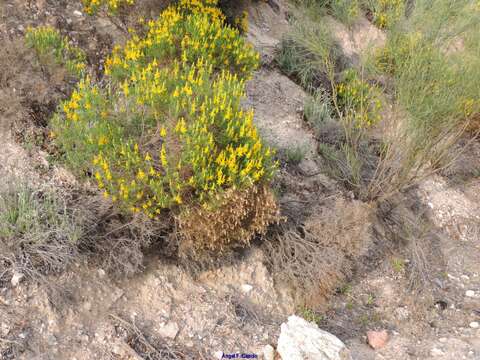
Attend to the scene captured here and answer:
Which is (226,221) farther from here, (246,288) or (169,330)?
(169,330)

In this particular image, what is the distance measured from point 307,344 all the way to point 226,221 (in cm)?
109

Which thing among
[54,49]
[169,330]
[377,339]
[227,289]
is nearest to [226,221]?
[227,289]

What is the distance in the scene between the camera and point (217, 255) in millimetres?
4023

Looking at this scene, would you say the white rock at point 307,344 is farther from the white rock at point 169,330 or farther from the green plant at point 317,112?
the green plant at point 317,112

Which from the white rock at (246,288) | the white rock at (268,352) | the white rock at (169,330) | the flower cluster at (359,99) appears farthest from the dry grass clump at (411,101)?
the white rock at (169,330)

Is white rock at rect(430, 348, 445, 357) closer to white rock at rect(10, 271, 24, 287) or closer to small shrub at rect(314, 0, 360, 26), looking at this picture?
white rock at rect(10, 271, 24, 287)

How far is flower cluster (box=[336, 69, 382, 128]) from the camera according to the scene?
5.81m

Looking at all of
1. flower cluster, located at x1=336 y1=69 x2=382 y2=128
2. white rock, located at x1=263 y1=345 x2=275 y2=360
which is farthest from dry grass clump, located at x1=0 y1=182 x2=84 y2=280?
flower cluster, located at x1=336 y1=69 x2=382 y2=128

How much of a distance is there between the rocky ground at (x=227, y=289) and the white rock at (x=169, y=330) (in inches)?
0.5

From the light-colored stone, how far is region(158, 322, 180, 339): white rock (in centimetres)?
169

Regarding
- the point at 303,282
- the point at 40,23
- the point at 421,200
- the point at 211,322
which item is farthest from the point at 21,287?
the point at 421,200

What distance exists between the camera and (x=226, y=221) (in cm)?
371

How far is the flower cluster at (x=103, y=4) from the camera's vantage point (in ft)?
18.0

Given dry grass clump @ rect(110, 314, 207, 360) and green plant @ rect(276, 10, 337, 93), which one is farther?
green plant @ rect(276, 10, 337, 93)
